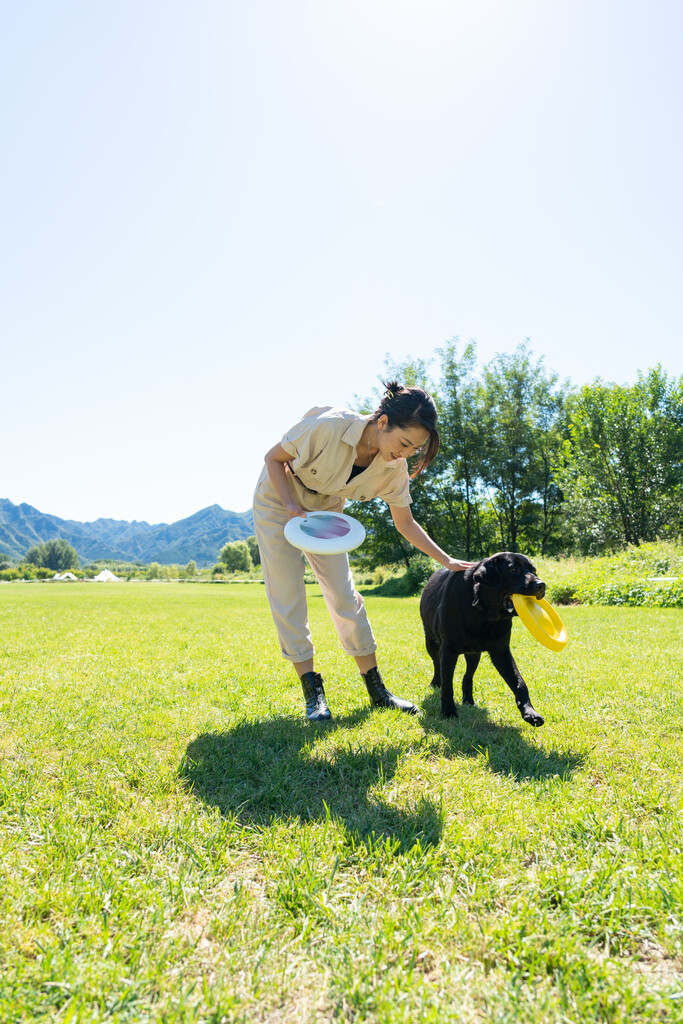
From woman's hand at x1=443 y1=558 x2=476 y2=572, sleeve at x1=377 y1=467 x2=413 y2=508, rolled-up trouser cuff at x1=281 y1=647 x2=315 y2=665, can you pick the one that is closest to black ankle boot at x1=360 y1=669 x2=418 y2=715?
rolled-up trouser cuff at x1=281 y1=647 x2=315 y2=665

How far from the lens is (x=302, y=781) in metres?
2.82

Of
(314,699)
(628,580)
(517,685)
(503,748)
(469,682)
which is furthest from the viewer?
(628,580)

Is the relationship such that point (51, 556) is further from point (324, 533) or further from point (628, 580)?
point (324, 533)

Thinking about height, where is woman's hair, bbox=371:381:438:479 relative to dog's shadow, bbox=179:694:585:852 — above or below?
above

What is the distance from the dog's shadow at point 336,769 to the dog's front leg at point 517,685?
14 centimetres

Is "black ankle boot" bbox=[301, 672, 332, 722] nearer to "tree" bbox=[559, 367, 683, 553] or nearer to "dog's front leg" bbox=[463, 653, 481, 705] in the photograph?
"dog's front leg" bbox=[463, 653, 481, 705]

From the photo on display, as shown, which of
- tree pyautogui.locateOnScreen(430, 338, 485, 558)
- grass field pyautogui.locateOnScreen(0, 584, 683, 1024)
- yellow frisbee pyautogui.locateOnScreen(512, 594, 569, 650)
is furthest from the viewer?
tree pyautogui.locateOnScreen(430, 338, 485, 558)

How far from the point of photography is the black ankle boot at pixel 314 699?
3.93 metres

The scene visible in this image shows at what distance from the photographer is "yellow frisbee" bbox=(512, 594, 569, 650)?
3682 millimetres

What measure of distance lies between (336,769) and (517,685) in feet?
5.16

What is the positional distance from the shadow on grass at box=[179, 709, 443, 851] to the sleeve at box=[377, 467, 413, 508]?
172cm

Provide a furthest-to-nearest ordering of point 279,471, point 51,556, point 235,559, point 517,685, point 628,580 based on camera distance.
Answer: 1. point 51,556
2. point 235,559
3. point 628,580
4. point 279,471
5. point 517,685

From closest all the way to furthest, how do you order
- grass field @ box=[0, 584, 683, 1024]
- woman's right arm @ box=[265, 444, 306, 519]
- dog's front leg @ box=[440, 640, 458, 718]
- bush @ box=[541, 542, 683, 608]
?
grass field @ box=[0, 584, 683, 1024]
woman's right arm @ box=[265, 444, 306, 519]
dog's front leg @ box=[440, 640, 458, 718]
bush @ box=[541, 542, 683, 608]

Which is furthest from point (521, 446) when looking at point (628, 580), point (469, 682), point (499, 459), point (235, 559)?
point (235, 559)
